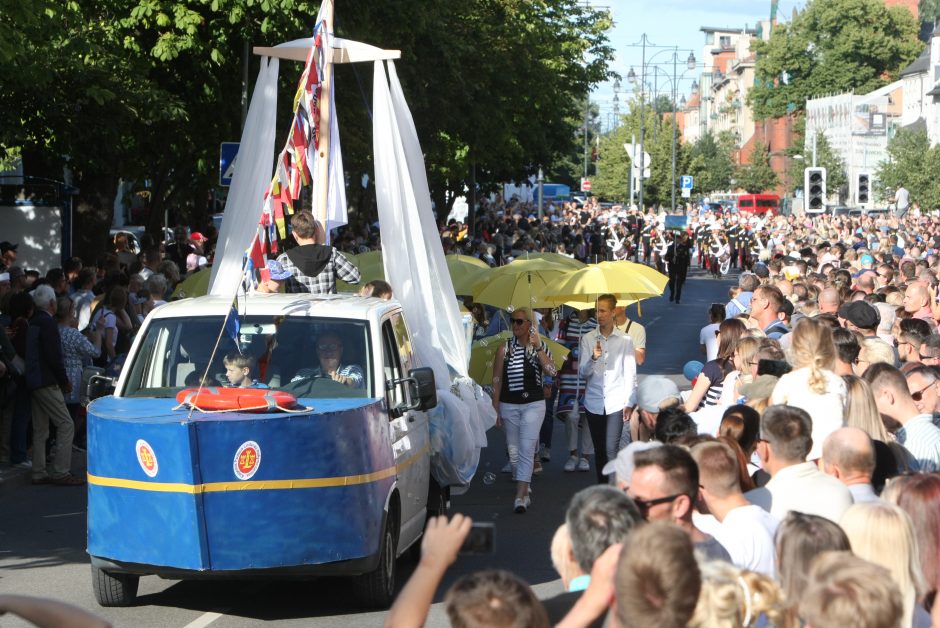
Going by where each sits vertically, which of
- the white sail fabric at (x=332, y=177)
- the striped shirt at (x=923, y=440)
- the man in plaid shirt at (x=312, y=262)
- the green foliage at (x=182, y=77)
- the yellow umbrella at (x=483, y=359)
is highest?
the green foliage at (x=182, y=77)

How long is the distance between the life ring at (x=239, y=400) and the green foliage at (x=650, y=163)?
271 ft

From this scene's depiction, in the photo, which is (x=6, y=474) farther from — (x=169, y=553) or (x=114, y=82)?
(x=114, y=82)

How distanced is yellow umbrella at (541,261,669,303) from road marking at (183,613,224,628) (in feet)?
19.3

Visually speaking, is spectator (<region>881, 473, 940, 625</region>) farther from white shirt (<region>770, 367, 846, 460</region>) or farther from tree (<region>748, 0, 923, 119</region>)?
tree (<region>748, 0, 923, 119</region>)

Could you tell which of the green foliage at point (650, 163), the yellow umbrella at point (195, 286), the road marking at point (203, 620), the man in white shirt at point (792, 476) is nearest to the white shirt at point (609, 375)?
the road marking at point (203, 620)

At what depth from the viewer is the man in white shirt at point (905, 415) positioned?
7844mm

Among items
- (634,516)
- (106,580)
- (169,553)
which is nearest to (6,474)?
(106,580)

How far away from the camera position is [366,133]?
2911cm

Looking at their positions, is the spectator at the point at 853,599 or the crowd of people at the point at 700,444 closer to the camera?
the spectator at the point at 853,599

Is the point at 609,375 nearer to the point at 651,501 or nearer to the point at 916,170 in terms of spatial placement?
the point at 651,501

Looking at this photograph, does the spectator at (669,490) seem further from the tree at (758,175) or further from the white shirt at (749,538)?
the tree at (758,175)

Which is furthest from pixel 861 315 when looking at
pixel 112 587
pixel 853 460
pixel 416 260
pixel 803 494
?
pixel 112 587

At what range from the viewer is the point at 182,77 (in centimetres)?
2364

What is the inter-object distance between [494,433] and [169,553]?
983 centimetres
